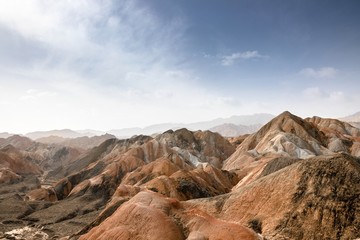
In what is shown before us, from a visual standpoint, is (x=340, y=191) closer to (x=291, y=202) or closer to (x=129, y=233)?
(x=291, y=202)

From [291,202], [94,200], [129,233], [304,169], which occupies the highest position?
[304,169]

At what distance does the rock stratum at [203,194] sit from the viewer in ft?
63.7

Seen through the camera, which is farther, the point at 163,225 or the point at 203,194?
the point at 203,194

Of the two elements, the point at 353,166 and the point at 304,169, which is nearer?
the point at 353,166

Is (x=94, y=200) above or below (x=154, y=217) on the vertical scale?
below

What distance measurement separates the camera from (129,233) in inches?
839

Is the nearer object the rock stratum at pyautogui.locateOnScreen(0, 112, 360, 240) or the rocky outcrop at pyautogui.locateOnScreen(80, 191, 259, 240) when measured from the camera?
the rock stratum at pyautogui.locateOnScreen(0, 112, 360, 240)

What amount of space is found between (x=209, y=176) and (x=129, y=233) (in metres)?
44.0

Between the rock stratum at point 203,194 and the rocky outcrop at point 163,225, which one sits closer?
the rock stratum at point 203,194

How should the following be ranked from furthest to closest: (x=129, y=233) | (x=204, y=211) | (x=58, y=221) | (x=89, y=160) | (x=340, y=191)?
(x=89, y=160) < (x=58, y=221) < (x=204, y=211) < (x=129, y=233) < (x=340, y=191)

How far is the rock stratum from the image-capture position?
19.4 metres

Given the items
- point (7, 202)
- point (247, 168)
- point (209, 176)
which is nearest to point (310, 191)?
point (209, 176)

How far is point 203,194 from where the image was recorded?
51438 mm

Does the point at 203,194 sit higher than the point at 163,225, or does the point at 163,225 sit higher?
the point at 163,225
